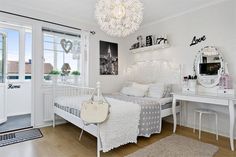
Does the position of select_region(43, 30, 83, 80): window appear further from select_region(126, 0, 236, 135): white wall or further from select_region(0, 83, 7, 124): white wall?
select_region(126, 0, 236, 135): white wall

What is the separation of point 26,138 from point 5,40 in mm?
2538

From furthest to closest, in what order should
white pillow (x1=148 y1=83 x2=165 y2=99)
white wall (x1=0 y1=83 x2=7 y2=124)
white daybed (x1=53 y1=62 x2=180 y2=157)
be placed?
1. white wall (x1=0 y1=83 x2=7 y2=124)
2. white pillow (x1=148 y1=83 x2=165 y2=99)
3. white daybed (x1=53 y1=62 x2=180 y2=157)

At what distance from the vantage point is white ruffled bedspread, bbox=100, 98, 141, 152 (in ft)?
6.55

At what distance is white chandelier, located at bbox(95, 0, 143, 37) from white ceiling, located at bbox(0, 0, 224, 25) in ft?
2.65

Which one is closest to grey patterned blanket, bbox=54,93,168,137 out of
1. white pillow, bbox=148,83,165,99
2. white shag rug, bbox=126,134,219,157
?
white shag rug, bbox=126,134,219,157

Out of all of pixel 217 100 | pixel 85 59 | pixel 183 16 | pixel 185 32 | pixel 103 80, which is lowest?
pixel 217 100

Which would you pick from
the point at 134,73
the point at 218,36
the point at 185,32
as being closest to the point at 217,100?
the point at 218,36

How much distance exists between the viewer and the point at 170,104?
3178mm

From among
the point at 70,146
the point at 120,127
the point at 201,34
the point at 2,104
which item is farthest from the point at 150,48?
the point at 2,104

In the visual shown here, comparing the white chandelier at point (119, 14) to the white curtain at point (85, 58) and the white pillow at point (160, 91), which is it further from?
the white curtain at point (85, 58)

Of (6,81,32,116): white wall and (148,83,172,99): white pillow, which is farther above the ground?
(148,83,172,99): white pillow

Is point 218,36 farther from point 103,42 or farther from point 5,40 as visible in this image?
point 5,40

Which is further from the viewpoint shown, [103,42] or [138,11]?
[103,42]

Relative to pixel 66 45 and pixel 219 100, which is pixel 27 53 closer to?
pixel 66 45
